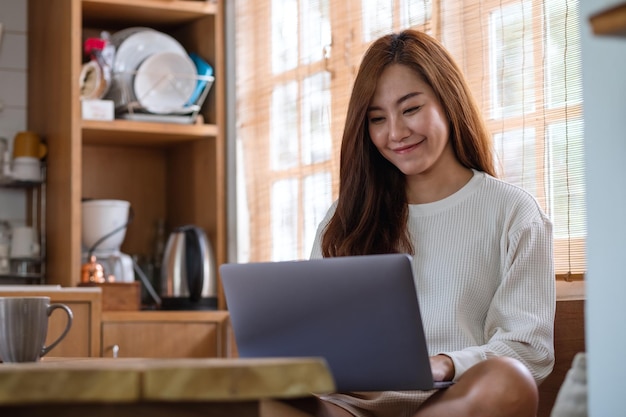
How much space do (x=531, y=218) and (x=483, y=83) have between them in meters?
0.56

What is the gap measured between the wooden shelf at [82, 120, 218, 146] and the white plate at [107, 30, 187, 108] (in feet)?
0.30

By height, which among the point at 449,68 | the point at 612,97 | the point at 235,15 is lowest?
the point at 612,97

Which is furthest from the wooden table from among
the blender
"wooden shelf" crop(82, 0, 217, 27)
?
"wooden shelf" crop(82, 0, 217, 27)

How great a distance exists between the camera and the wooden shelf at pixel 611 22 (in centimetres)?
82

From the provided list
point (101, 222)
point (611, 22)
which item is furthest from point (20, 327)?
point (101, 222)

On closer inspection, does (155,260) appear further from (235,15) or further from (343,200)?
(343,200)

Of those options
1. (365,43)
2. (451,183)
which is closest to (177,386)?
(451,183)

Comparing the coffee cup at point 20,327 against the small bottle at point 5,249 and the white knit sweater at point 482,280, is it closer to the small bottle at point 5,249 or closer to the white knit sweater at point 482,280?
the white knit sweater at point 482,280

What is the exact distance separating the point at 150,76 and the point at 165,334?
839 mm

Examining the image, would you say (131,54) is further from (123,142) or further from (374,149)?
(374,149)

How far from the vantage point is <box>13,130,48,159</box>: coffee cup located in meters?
3.32

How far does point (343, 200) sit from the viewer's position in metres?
2.08

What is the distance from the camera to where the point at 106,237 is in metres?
3.23

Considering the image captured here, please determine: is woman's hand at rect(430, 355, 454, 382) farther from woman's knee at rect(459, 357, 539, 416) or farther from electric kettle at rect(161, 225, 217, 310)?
electric kettle at rect(161, 225, 217, 310)
